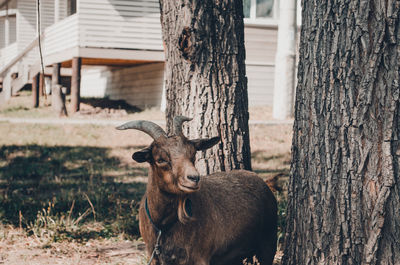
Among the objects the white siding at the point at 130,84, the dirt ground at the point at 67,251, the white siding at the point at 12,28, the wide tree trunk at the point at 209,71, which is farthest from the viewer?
the white siding at the point at 12,28

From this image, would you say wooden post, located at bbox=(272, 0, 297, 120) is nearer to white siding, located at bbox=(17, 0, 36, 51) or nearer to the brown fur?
the brown fur

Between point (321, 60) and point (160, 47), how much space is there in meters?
14.4

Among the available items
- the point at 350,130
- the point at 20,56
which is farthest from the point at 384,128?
the point at 20,56

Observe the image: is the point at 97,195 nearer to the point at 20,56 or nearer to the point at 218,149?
the point at 218,149

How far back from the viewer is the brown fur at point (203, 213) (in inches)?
138

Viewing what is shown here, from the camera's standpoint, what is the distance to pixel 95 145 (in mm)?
11266

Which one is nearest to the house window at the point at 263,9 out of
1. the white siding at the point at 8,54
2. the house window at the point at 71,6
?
the house window at the point at 71,6

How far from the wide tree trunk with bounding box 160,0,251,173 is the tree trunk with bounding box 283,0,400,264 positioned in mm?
1403

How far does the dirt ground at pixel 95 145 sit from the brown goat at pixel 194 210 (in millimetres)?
1020

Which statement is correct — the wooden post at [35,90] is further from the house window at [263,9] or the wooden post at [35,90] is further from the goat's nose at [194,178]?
the goat's nose at [194,178]

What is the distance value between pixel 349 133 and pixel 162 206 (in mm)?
1474

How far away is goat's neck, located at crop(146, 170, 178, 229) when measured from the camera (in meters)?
3.67

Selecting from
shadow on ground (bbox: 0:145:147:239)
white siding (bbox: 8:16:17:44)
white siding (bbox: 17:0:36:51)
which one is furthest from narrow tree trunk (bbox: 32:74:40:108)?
white siding (bbox: 8:16:17:44)

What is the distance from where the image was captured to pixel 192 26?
4.77 metres
